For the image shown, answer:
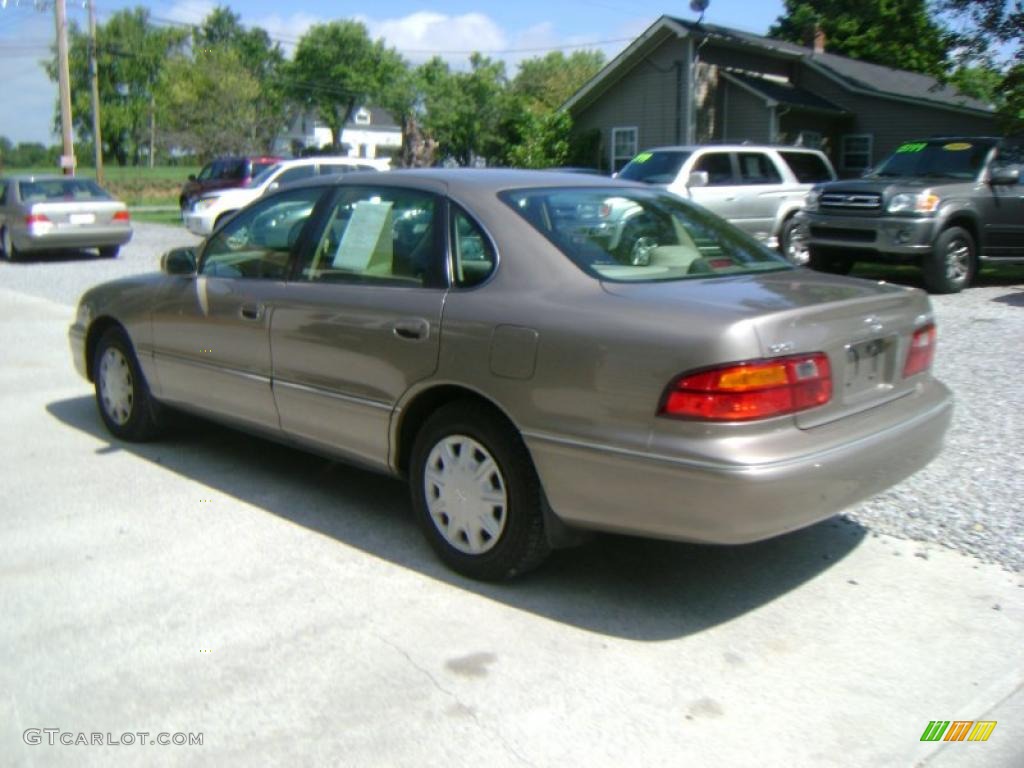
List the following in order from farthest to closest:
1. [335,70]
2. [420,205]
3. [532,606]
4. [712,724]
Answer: [335,70]
[420,205]
[532,606]
[712,724]

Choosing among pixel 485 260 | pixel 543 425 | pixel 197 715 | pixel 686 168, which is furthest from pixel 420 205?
pixel 686 168

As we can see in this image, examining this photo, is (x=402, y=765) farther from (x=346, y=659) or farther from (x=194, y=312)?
(x=194, y=312)

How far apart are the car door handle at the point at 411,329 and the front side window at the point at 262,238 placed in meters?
0.99

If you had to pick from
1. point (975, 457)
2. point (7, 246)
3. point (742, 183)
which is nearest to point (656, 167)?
point (742, 183)

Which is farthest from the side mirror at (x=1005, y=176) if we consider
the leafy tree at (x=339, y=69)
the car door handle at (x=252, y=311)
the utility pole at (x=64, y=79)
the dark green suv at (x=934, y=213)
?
the leafy tree at (x=339, y=69)

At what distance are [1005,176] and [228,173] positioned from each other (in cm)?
1920

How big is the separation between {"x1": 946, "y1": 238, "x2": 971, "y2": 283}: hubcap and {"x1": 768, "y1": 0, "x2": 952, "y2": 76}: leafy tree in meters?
7.09

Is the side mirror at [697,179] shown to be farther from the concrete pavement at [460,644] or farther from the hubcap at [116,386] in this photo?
the concrete pavement at [460,644]

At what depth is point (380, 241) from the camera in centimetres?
470

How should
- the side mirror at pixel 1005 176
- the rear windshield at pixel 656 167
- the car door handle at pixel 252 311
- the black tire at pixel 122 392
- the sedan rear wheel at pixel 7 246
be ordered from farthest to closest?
the sedan rear wheel at pixel 7 246, the rear windshield at pixel 656 167, the side mirror at pixel 1005 176, the black tire at pixel 122 392, the car door handle at pixel 252 311

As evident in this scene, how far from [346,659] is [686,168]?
38.6 feet

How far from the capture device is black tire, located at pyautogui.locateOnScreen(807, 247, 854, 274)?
12.9 m

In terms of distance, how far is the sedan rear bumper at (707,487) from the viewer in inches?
136

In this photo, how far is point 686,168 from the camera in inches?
562
